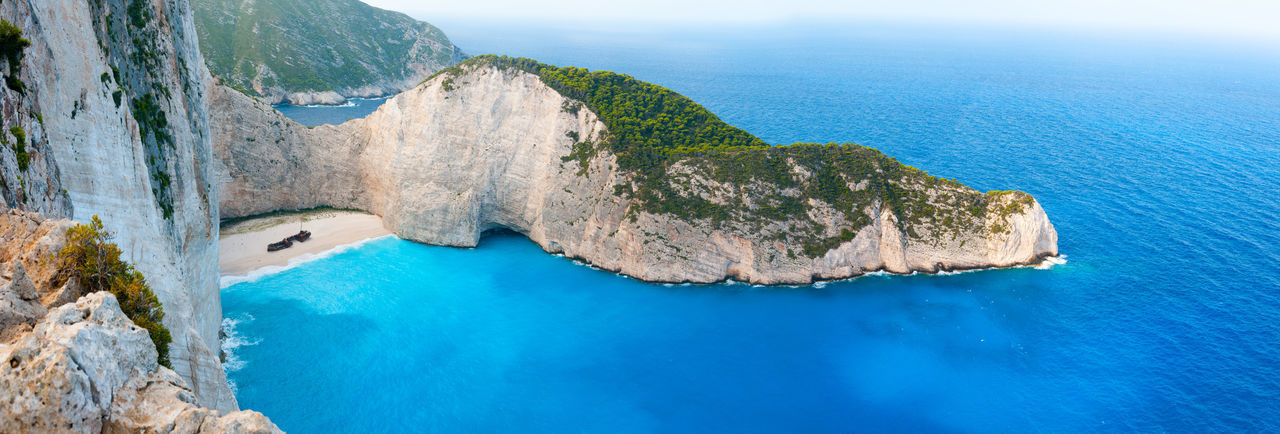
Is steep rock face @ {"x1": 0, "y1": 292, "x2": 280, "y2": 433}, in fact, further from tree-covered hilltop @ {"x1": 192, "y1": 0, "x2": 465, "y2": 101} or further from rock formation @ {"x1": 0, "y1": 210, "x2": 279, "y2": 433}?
tree-covered hilltop @ {"x1": 192, "y1": 0, "x2": 465, "y2": 101}

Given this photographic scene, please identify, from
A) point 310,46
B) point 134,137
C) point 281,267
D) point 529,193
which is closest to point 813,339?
point 529,193

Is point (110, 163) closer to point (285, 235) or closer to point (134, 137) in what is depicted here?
point (134, 137)

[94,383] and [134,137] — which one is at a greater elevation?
[134,137]

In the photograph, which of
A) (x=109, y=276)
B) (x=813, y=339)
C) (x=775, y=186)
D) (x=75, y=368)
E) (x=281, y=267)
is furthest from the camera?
(x=775, y=186)

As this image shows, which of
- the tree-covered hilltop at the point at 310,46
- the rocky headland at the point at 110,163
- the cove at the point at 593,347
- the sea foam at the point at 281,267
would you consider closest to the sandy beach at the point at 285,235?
the sea foam at the point at 281,267

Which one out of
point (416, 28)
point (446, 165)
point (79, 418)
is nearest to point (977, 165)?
point (446, 165)

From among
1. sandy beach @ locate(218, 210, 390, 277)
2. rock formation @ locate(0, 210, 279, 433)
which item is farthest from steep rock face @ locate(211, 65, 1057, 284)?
rock formation @ locate(0, 210, 279, 433)
